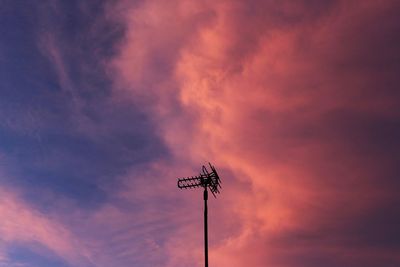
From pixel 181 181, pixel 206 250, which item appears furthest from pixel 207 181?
pixel 206 250

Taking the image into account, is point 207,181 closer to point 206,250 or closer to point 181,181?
point 181,181

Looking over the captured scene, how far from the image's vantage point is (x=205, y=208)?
1754 inches

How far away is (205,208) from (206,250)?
15.3 ft

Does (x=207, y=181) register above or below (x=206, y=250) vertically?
above

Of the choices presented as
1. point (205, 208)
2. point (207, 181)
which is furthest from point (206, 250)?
point (207, 181)

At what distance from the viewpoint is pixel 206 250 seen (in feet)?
137

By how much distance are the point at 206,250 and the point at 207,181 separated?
8.06 m

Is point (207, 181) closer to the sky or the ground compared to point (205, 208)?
closer to the sky

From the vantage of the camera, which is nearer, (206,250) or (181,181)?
(206,250)

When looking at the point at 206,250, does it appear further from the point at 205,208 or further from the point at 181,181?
the point at 181,181

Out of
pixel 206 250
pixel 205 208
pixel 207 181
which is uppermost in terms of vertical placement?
pixel 207 181

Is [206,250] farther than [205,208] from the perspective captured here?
No

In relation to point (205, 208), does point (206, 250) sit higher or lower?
lower

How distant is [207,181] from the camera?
46.7 meters
